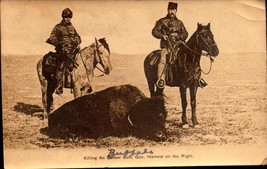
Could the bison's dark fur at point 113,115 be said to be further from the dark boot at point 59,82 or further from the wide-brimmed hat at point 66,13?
the wide-brimmed hat at point 66,13

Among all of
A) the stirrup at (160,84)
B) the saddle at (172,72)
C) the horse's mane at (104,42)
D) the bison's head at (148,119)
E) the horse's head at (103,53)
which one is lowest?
the bison's head at (148,119)

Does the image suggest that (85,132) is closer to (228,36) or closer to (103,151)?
(103,151)

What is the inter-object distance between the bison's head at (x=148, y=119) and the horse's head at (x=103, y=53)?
11 cm

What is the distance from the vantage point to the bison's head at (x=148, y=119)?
3.47 feet

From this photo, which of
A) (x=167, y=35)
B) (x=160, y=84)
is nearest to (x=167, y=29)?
(x=167, y=35)

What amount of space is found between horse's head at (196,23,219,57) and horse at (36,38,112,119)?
0.22 m

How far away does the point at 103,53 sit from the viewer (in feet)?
3.51

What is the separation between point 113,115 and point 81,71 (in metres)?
0.13

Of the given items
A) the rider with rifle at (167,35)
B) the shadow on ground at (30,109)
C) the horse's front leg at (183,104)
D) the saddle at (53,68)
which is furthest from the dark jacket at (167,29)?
the shadow on ground at (30,109)

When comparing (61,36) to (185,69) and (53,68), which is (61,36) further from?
(185,69)

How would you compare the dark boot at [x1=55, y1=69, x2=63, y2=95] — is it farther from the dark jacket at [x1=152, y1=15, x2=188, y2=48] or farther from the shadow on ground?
the dark jacket at [x1=152, y1=15, x2=188, y2=48]

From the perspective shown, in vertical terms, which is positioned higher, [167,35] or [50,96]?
[167,35]

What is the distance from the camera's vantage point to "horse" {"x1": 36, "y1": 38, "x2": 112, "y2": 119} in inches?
41.8

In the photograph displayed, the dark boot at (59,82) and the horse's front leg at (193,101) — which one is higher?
the dark boot at (59,82)
